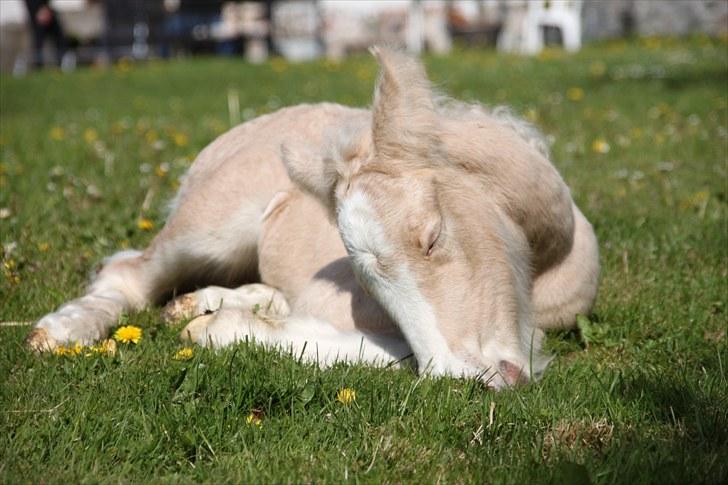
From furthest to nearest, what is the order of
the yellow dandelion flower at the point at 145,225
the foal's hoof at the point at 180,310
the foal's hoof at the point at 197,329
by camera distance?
the yellow dandelion flower at the point at 145,225
the foal's hoof at the point at 180,310
the foal's hoof at the point at 197,329

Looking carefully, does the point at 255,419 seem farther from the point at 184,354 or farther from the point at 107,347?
the point at 107,347

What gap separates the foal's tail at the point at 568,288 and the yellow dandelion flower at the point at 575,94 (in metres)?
7.53

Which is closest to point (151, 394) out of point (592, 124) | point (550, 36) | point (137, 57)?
point (592, 124)

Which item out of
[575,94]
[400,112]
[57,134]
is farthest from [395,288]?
[575,94]

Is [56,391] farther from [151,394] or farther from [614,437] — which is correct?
[614,437]

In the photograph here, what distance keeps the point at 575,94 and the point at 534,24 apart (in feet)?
42.7

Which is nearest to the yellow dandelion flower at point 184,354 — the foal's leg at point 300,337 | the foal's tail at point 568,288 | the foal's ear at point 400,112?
the foal's leg at point 300,337

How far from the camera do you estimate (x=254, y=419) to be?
3.26 m

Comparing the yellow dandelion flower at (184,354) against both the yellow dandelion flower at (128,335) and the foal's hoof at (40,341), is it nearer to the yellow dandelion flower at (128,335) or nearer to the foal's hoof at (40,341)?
the yellow dandelion flower at (128,335)

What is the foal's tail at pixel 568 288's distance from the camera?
13.8ft

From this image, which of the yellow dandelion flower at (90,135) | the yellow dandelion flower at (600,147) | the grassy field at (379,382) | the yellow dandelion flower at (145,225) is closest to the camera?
the grassy field at (379,382)

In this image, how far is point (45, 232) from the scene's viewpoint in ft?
19.6

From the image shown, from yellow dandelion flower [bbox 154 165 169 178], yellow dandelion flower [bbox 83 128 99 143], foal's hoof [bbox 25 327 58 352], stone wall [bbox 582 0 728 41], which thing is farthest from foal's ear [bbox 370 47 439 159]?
stone wall [bbox 582 0 728 41]

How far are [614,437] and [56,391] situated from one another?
6.04 ft
